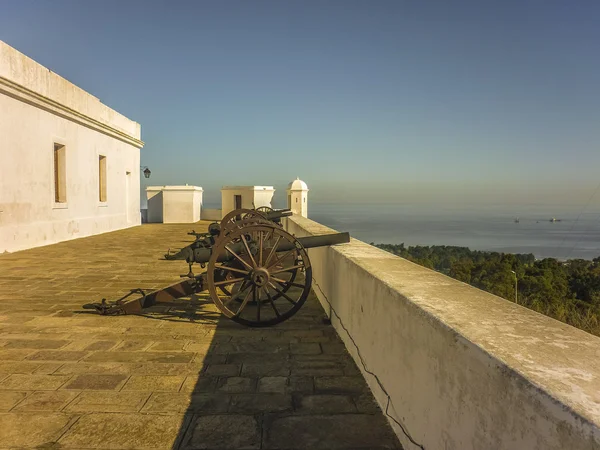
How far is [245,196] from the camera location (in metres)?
24.1

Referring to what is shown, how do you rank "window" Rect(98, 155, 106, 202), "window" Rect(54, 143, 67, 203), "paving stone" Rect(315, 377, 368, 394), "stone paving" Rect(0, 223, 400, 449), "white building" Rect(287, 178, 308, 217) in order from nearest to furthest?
"stone paving" Rect(0, 223, 400, 449), "paving stone" Rect(315, 377, 368, 394), "window" Rect(54, 143, 67, 203), "window" Rect(98, 155, 106, 202), "white building" Rect(287, 178, 308, 217)

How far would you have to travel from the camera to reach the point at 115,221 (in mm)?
18406

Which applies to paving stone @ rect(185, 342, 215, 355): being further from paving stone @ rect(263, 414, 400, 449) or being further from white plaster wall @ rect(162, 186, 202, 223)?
white plaster wall @ rect(162, 186, 202, 223)

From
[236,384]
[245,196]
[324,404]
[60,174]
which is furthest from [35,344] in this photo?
[245,196]

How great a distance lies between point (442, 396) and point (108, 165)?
59.5 feet

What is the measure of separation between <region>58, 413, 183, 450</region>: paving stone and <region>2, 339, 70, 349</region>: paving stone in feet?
5.53

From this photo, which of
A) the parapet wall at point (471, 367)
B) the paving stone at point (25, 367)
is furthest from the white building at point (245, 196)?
the parapet wall at point (471, 367)

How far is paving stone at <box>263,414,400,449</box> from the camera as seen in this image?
2.56m

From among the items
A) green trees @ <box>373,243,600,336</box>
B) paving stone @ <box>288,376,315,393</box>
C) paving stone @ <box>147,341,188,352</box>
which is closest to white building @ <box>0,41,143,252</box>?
paving stone @ <box>147,341,188,352</box>

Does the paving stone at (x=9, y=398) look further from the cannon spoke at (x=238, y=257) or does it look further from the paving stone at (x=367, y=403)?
the paving stone at (x=367, y=403)

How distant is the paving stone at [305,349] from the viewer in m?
4.10

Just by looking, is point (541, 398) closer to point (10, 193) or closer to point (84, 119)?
point (10, 193)

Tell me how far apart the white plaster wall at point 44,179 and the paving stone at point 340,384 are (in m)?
9.99

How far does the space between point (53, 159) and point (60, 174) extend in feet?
3.44
